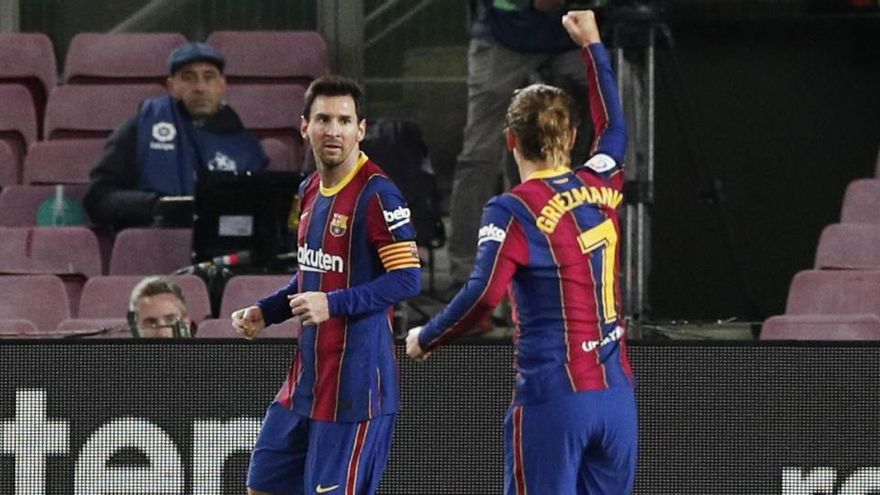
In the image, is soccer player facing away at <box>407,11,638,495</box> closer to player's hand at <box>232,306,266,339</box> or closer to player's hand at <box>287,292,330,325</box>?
player's hand at <box>287,292,330,325</box>

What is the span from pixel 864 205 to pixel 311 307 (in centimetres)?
452

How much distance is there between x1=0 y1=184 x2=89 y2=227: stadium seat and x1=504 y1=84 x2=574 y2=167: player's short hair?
4.99m

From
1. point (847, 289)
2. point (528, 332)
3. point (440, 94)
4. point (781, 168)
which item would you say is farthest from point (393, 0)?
point (528, 332)

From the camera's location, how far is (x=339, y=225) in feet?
22.5

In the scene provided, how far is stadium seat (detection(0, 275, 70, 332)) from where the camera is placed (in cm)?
996

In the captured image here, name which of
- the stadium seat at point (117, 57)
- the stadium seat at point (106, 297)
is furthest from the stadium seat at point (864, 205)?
the stadium seat at point (117, 57)

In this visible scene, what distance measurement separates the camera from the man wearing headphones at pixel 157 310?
28.2 ft

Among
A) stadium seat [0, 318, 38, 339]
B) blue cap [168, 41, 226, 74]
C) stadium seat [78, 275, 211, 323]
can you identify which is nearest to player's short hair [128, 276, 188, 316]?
stadium seat [0, 318, 38, 339]

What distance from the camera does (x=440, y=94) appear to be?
12008 mm

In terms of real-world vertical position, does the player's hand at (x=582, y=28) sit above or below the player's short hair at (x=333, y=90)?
above

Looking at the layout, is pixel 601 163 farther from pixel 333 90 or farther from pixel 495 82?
pixel 495 82

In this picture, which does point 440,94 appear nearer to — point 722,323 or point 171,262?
point 171,262

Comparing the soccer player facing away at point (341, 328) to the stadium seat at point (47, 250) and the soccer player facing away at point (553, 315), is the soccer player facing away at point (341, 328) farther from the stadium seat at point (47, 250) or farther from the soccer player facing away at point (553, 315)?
the stadium seat at point (47, 250)

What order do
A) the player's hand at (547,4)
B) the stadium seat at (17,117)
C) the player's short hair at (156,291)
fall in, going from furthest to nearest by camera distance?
the stadium seat at (17,117)
the player's hand at (547,4)
the player's short hair at (156,291)
